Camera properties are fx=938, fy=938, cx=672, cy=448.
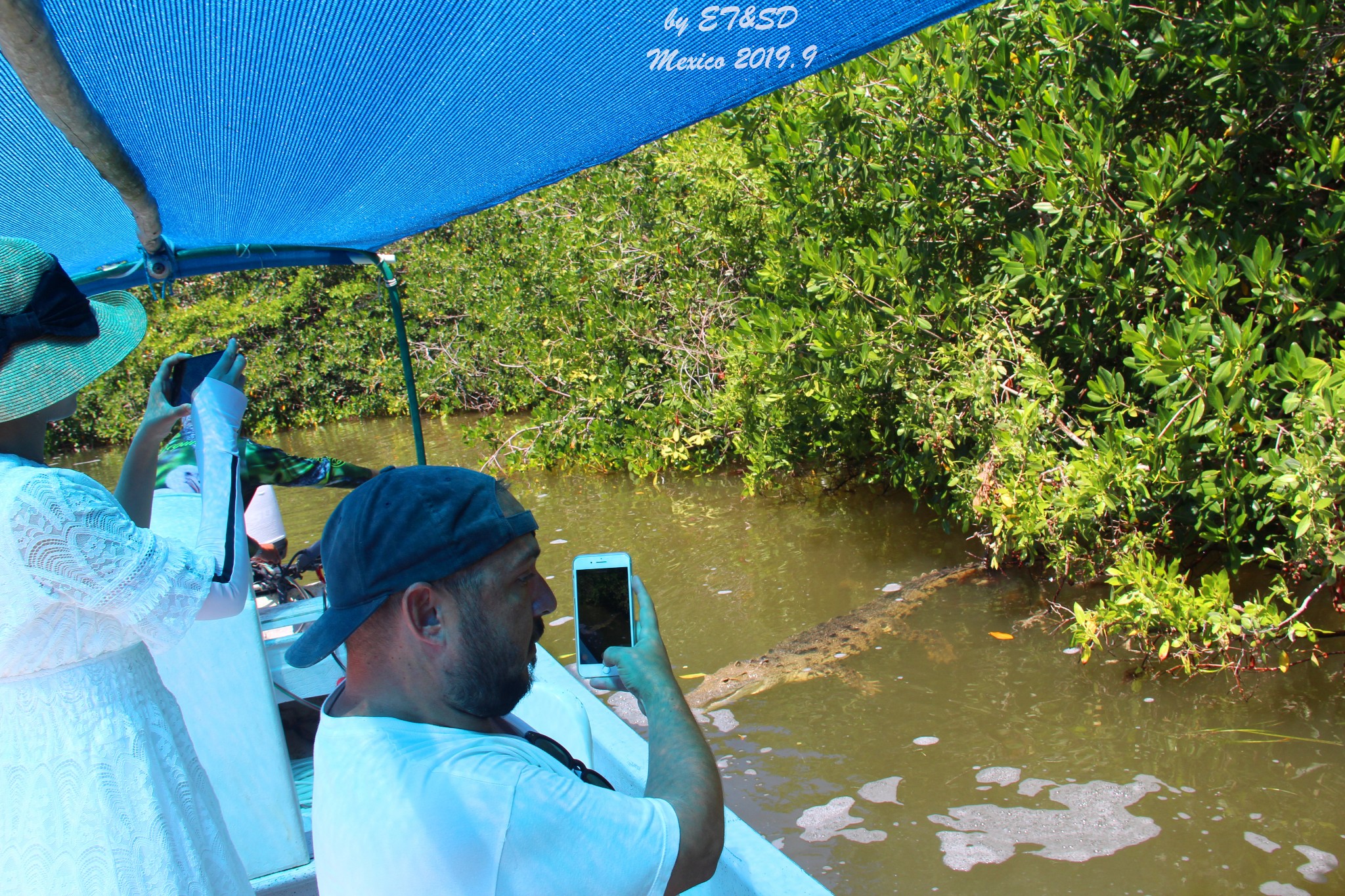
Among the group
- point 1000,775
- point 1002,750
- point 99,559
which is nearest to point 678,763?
point 99,559

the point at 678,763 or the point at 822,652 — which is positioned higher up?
the point at 678,763

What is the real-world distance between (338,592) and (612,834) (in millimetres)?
464

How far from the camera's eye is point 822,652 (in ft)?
16.9

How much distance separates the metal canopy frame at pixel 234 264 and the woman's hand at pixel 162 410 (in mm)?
735

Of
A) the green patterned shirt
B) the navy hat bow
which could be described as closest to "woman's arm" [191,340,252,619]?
the navy hat bow

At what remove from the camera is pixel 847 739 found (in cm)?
427

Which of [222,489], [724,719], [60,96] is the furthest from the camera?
[724,719]

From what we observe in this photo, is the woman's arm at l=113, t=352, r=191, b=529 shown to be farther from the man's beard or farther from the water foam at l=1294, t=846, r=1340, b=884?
the water foam at l=1294, t=846, r=1340, b=884

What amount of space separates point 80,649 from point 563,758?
3.19ft

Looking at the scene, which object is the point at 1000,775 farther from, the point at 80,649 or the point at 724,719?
the point at 80,649

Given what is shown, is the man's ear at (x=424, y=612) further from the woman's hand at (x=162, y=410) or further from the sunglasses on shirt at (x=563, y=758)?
the woman's hand at (x=162, y=410)

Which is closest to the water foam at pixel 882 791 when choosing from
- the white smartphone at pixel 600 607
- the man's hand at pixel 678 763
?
→ the white smartphone at pixel 600 607

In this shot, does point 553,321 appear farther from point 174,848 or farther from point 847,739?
point 174,848

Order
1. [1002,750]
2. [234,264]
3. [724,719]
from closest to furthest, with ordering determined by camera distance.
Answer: [234,264] → [1002,750] → [724,719]
